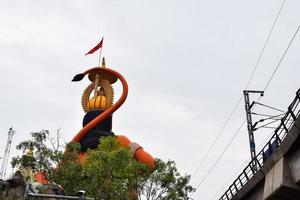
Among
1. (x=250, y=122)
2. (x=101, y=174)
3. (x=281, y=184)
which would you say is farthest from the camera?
(x=101, y=174)

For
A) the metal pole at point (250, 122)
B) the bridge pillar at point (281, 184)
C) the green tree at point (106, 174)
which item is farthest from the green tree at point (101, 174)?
the bridge pillar at point (281, 184)

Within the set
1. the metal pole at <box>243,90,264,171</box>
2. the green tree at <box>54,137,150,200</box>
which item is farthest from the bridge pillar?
the green tree at <box>54,137,150,200</box>

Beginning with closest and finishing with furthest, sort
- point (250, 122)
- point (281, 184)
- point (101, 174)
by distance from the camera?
point (281, 184), point (250, 122), point (101, 174)

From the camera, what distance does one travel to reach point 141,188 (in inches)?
1238

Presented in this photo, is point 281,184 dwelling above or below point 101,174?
below

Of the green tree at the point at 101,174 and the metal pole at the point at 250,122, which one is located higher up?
the metal pole at the point at 250,122

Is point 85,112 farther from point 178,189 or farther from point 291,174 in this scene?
point 291,174

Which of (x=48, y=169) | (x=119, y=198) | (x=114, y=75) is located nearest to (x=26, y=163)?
(x=48, y=169)

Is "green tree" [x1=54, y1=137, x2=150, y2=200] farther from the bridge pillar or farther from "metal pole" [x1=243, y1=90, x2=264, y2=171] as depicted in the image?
the bridge pillar

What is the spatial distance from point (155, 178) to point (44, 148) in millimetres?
8143

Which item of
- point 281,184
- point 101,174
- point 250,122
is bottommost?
point 281,184

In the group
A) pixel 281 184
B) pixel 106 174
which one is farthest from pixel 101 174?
pixel 281 184

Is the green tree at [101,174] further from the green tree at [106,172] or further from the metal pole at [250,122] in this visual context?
the metal pole at [250,122]

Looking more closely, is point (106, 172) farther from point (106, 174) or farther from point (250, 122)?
point (250, 122)
